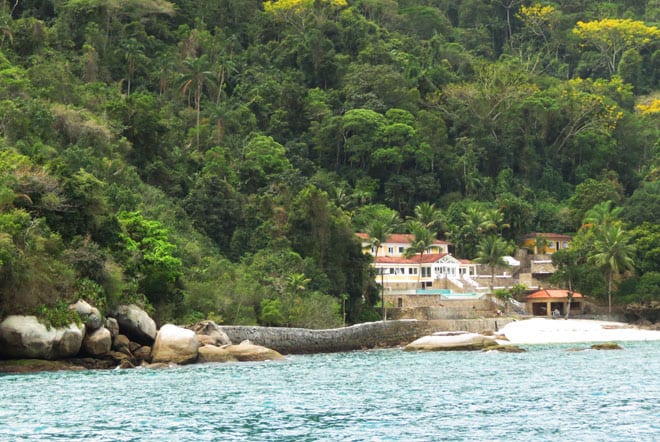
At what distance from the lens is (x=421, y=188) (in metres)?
93.7

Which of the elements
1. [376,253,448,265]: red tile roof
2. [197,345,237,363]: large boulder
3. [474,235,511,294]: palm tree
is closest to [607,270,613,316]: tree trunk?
[474,235,511,294]: palm tree

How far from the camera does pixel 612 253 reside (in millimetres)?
71812

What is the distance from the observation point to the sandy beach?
62125 mm

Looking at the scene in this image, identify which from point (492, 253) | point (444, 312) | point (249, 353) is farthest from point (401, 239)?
point (249, 353)

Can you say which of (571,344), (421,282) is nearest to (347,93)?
(421,282)

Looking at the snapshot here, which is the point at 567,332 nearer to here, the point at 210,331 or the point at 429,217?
the point at 429,217

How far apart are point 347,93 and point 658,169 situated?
105 feet

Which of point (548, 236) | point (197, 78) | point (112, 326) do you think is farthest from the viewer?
point (548, 236)

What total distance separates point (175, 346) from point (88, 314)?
3920mm

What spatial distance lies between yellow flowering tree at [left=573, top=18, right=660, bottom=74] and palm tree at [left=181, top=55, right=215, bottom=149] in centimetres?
6091

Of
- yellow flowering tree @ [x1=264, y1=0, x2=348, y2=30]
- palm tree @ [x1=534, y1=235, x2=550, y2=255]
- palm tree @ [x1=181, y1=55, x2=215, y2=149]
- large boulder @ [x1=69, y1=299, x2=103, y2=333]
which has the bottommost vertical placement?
large boulder @ [x1=69, y1=299, x2=103, y2=333]

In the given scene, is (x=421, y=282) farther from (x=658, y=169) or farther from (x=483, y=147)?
(x=658, y=169)

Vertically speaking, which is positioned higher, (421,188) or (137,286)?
(421,188)

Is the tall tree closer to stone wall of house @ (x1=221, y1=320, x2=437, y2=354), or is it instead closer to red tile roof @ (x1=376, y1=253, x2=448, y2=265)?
red tile roof @ (x1=376, y1=253, x2=448, y2=265)
